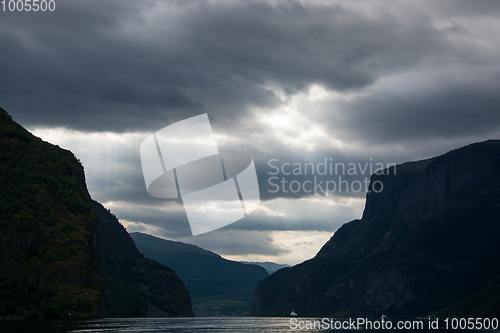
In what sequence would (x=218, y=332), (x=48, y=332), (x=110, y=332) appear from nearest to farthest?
(x=48, y=332) → (x=110, y=332) → (x=218, y=332)

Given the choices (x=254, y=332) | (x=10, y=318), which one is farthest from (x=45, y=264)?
(x=254, y=332)

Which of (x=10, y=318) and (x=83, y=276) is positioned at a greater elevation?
(x=83, y=276)

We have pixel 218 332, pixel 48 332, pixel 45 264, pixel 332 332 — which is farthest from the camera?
pixel 45 264

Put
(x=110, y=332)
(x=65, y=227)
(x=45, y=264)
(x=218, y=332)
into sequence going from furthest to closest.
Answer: (x=65, y=227) → (x=45, y=264) → (x=218, y=332) → (x=110, y=332)

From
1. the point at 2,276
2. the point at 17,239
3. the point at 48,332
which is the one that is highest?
the point at 17,239

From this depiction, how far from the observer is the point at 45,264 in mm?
170000

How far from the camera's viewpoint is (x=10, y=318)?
5768 inches

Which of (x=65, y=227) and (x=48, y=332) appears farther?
(x=65, y=227)

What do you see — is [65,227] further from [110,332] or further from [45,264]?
[110,332]

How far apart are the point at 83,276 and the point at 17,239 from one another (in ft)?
93.3

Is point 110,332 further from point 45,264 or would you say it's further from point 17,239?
point 17,239

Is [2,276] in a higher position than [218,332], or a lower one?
higher

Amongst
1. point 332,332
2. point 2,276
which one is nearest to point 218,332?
point 332,332

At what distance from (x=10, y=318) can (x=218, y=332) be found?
214 feet
